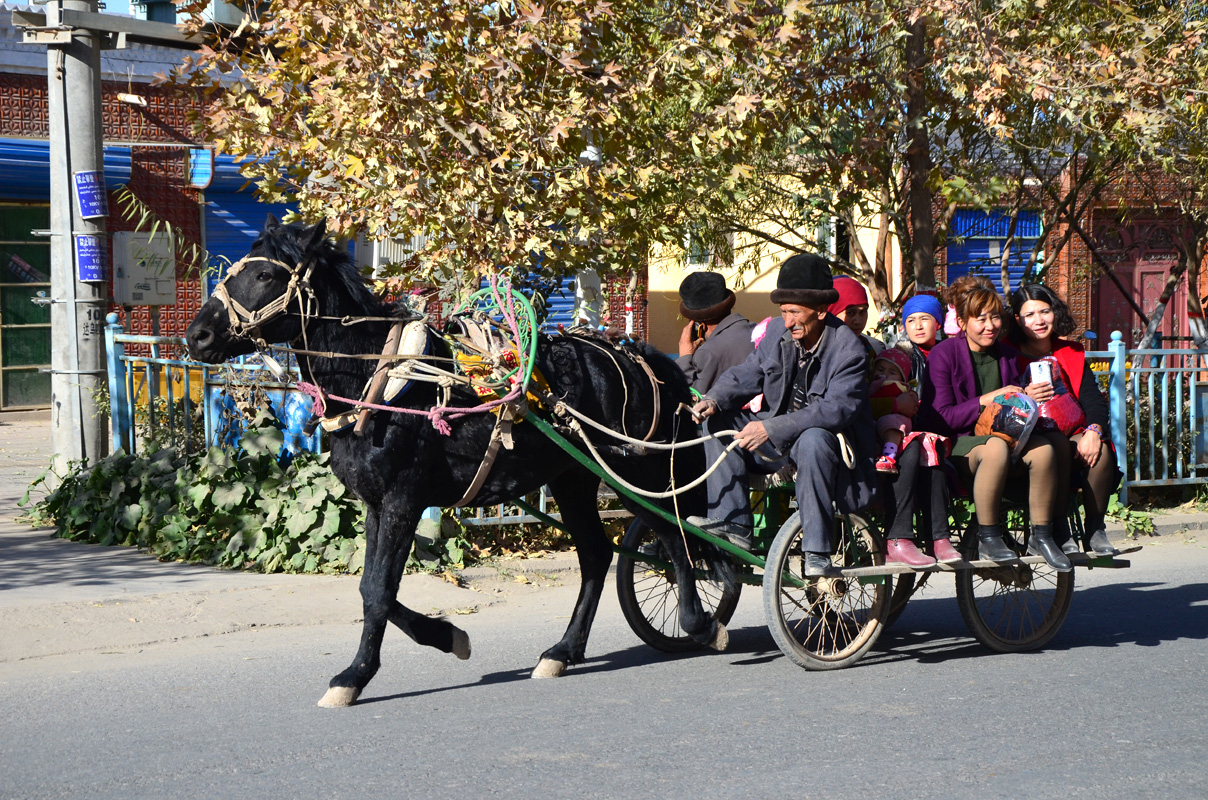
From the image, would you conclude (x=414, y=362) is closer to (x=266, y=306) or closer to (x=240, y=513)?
(x=266, y=306)

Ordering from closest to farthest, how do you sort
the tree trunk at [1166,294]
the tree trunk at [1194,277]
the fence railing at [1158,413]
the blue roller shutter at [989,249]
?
the fence railing at [1158,413], the tree trunk at [1166,294], the tree trunk at [1194,277], the blue roller shutter at [989,249]

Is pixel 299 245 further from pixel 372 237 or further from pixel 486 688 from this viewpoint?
pixel 372 237

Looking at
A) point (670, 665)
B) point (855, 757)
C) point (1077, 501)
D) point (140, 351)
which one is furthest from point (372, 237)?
point (140, 351)

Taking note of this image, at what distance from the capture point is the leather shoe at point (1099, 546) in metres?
6.27

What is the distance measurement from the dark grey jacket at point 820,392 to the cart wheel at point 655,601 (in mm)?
819

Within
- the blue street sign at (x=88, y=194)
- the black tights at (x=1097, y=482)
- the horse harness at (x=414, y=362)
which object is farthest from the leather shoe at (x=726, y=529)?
the blue street sign at (x=88, y=194)

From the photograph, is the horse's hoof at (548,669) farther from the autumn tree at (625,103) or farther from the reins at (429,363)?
the autumn tree at (625,103)

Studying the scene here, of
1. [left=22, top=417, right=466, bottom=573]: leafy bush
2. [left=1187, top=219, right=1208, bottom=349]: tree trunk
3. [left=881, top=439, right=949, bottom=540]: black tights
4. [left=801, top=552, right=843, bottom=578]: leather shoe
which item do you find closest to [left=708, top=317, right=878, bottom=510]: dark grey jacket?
[left=881, top=439, right=949, bottom=540]: black tights

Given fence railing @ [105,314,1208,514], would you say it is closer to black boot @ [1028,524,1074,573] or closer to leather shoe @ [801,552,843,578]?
leather shoe @ [801,552,843,578]

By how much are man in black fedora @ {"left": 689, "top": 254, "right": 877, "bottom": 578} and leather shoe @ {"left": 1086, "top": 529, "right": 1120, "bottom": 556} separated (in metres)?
1.32

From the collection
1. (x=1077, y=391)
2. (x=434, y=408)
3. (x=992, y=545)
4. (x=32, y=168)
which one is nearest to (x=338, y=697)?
(x=434, y=408)

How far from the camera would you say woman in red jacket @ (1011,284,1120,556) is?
20.7ft

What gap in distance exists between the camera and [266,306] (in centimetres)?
523

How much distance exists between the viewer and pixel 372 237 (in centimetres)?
886
